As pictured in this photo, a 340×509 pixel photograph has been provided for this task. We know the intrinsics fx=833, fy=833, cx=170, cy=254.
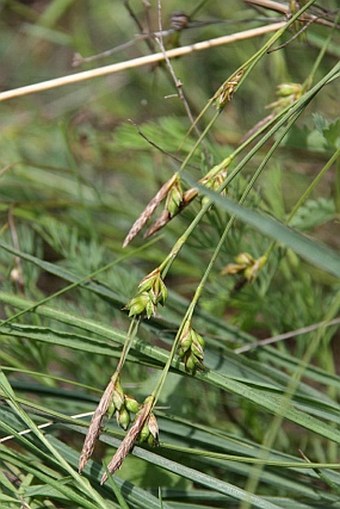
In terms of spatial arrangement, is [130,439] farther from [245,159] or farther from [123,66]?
[123,66]

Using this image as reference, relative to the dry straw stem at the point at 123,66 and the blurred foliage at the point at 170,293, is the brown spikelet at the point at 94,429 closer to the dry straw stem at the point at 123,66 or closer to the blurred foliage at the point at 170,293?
the blurred foliage at the point at 170,293

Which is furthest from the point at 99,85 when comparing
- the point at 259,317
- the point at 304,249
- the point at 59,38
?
the point at 304,249

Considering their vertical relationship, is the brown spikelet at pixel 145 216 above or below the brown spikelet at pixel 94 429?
above

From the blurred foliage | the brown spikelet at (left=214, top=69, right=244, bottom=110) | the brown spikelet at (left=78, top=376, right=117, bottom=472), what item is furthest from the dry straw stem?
the brown spikelet at (left=78, top=376, right=117, bottom=472)

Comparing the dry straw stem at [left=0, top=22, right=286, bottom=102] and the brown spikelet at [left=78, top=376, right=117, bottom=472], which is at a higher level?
the dry straw stem at [left=0, top=22, right=286, bottom=102]

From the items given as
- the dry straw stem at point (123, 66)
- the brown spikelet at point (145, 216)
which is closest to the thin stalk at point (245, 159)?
→ the brown spikelet at point (145, 216)

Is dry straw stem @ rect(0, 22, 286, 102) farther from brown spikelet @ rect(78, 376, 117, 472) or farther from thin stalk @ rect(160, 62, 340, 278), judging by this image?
brown spikelet @ rect(78, 376, 117, 472)

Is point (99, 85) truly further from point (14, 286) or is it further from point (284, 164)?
point (14, 286)

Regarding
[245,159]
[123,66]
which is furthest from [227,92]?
[123,66]

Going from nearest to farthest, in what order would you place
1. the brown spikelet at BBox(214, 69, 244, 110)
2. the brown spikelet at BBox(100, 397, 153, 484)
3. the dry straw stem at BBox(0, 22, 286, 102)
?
the brown spikelet at BBox(100, 397, 153, 484) < the brown spikelet at BBox(214, 69, 244, 110) < the dry straw stem at BBox(0, 22, 286, 102)
